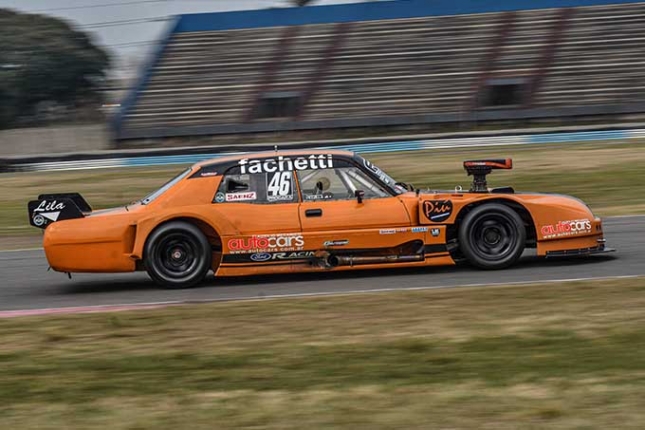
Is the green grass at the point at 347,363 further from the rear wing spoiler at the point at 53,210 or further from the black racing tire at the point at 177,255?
the rear wing spoiler at the point at 53,210

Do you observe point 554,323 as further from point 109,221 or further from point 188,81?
point 188,81

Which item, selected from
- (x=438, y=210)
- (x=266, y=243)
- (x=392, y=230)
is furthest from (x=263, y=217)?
(x=438, y=210)

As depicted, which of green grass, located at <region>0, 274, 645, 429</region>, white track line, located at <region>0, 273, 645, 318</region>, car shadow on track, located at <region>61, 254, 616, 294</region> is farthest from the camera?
car shadow on track, located at <region>61, 254, 616, 294</region>

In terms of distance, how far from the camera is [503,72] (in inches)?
1399

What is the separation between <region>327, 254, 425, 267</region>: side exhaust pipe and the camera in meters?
9.33

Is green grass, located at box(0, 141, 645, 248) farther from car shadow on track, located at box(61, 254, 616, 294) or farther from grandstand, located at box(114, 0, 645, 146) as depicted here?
grandstand, located at box(114, 0, 645, 146)

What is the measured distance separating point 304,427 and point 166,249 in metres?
4.84

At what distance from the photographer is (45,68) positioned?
43.7 m

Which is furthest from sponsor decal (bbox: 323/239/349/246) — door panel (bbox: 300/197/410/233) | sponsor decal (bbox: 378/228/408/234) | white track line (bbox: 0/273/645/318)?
white track line (bbox: 0/273/645/318)

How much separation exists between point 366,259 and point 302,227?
69 centimetres

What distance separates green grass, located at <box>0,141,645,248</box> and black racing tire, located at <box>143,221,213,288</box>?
19.2 feet

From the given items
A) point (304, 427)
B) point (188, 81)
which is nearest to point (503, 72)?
point (188, 81)

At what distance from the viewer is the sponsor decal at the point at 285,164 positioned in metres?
9.48

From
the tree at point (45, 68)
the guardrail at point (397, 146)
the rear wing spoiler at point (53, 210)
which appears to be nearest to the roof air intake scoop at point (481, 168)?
the rear wing spoiler at point (53, 210)
